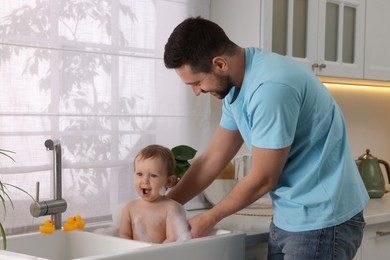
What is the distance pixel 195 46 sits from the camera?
1861mm

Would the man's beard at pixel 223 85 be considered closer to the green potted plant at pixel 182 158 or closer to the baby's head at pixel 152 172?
the baby's head at pixel 152 172

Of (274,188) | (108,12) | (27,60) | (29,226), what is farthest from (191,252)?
(108,12)

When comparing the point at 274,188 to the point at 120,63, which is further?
the point at 120,63

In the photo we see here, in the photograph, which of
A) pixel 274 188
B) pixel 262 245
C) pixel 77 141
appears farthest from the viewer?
pixel 77 141

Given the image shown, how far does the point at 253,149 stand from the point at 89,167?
840 mm

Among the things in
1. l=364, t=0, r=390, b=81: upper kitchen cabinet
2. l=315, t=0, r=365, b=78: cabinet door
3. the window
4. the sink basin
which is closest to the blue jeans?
the sink basin

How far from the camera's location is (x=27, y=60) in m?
2.30

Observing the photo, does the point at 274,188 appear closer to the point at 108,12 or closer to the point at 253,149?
the point at 253,149

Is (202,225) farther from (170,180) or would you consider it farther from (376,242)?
(376,242)

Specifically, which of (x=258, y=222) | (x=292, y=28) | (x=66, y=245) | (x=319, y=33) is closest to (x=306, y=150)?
(x=258, y=222)

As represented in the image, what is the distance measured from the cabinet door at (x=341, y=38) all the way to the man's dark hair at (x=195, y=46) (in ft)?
3.81

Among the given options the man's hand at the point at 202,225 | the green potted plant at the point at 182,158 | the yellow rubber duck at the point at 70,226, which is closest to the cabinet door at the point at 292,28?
the green potted plant at the point at 182,158

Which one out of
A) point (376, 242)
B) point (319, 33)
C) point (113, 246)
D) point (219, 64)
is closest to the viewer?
point (219, 64)

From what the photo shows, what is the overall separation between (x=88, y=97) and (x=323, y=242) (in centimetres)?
103
